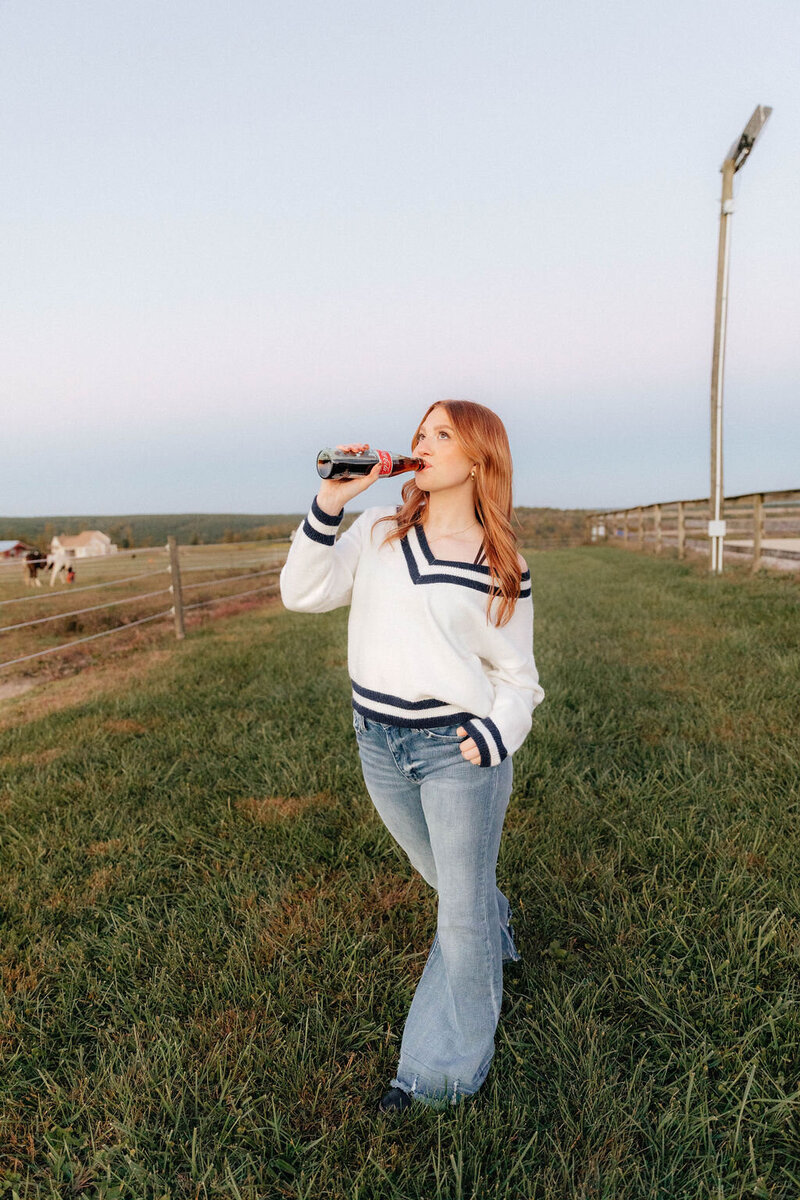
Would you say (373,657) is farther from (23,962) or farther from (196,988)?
(23,962)

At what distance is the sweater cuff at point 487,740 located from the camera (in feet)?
5.82

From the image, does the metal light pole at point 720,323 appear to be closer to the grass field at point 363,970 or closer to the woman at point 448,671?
the grass field at point 363,970

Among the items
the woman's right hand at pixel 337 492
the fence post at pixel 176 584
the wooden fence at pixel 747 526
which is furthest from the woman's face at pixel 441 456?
the wooden fence at pixel 747 526

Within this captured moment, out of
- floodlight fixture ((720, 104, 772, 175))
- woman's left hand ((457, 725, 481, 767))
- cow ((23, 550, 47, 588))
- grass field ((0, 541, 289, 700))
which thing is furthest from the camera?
floodlight fixture ((720, 104, 772, 175))

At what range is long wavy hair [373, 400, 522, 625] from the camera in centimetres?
189

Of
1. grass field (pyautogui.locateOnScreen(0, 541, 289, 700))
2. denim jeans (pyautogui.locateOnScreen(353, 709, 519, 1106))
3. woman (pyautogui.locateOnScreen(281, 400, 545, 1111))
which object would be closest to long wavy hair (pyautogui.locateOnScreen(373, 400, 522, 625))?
woman (pyautogui.locateOnScreen(281, 400, 545, 1111))

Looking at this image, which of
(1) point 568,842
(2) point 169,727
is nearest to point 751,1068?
(1) point 568,842

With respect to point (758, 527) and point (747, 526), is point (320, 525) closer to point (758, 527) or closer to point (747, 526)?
point (758, 527)

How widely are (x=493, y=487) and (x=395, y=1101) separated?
1732mm

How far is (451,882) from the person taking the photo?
1873 mm

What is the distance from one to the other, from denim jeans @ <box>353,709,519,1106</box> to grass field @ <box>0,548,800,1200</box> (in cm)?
11

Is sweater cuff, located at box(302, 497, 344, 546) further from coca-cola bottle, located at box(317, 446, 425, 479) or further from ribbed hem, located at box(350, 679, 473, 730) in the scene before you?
ribbed hem, located at box(350, 679, 473, 730)

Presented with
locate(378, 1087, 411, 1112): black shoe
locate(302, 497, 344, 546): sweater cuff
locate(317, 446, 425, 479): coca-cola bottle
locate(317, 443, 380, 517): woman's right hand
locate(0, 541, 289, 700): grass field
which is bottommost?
locate(378, 1087, 411, 1112): black shoe

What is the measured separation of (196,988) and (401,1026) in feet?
2.37
